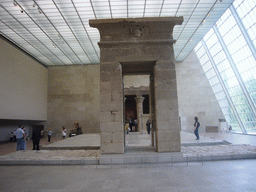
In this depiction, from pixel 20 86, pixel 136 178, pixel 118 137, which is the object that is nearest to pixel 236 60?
pixel 118 137

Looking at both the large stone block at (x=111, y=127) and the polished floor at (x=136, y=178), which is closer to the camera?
the polished floor at (x=136, y=178)

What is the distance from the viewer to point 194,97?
25.6m

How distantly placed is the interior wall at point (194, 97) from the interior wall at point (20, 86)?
18.7m

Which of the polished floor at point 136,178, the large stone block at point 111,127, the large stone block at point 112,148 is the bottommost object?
the polished floor at point 136,178

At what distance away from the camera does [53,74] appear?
27422 mm

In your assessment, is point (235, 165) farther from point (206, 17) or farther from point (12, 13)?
point (12, 13)

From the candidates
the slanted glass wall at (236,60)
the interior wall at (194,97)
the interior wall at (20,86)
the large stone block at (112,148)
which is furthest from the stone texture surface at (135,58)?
the interior wall at (194,97)

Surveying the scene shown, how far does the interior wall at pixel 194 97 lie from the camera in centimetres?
2480

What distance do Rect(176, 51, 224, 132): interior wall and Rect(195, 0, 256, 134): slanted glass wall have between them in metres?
1.12

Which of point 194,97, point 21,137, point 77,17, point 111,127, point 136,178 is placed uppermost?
point 77,17

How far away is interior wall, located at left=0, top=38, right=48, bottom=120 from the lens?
18109mm

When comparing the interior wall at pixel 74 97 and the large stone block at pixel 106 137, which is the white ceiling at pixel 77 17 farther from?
the large stone block at pixel 106 137

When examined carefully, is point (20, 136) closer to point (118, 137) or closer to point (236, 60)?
point (118, 137)

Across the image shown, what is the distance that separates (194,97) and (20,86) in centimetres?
2144
